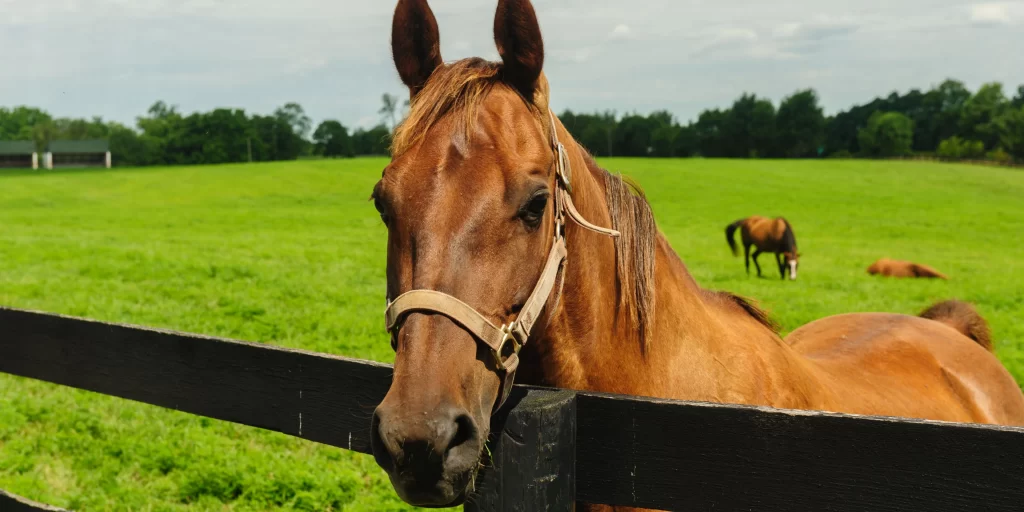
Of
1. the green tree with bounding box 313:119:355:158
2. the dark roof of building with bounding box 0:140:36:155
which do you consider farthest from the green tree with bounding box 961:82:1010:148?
the dark roof of building with bounding box 0:140:36:155

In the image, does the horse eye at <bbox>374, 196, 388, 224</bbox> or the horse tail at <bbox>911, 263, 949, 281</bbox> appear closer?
the horse eye at <bbox>374, 196, 388, 224</bbox>

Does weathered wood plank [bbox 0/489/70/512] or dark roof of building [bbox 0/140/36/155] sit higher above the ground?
dark roof of building [bbox 0/140/36/155]

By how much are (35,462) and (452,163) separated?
5119 mm

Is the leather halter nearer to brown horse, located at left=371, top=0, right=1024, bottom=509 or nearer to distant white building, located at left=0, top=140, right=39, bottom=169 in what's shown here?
brown horse, located at left=371, top=0, right=1024, bottom=509

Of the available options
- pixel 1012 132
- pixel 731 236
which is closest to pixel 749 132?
pixel 1012 132

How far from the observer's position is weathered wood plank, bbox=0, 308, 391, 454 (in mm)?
2352

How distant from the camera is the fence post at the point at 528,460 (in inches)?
69.2

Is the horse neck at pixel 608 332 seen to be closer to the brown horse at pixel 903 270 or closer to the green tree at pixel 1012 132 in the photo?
the brown horse at pixel 903 270

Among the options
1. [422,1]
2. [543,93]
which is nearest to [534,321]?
[543,93]

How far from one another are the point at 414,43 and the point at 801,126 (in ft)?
367

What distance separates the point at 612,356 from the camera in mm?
2293

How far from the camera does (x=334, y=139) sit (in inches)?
2643

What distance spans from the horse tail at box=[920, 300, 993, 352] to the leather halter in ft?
12.9

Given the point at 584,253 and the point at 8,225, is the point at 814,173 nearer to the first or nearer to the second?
the point at 8,225
